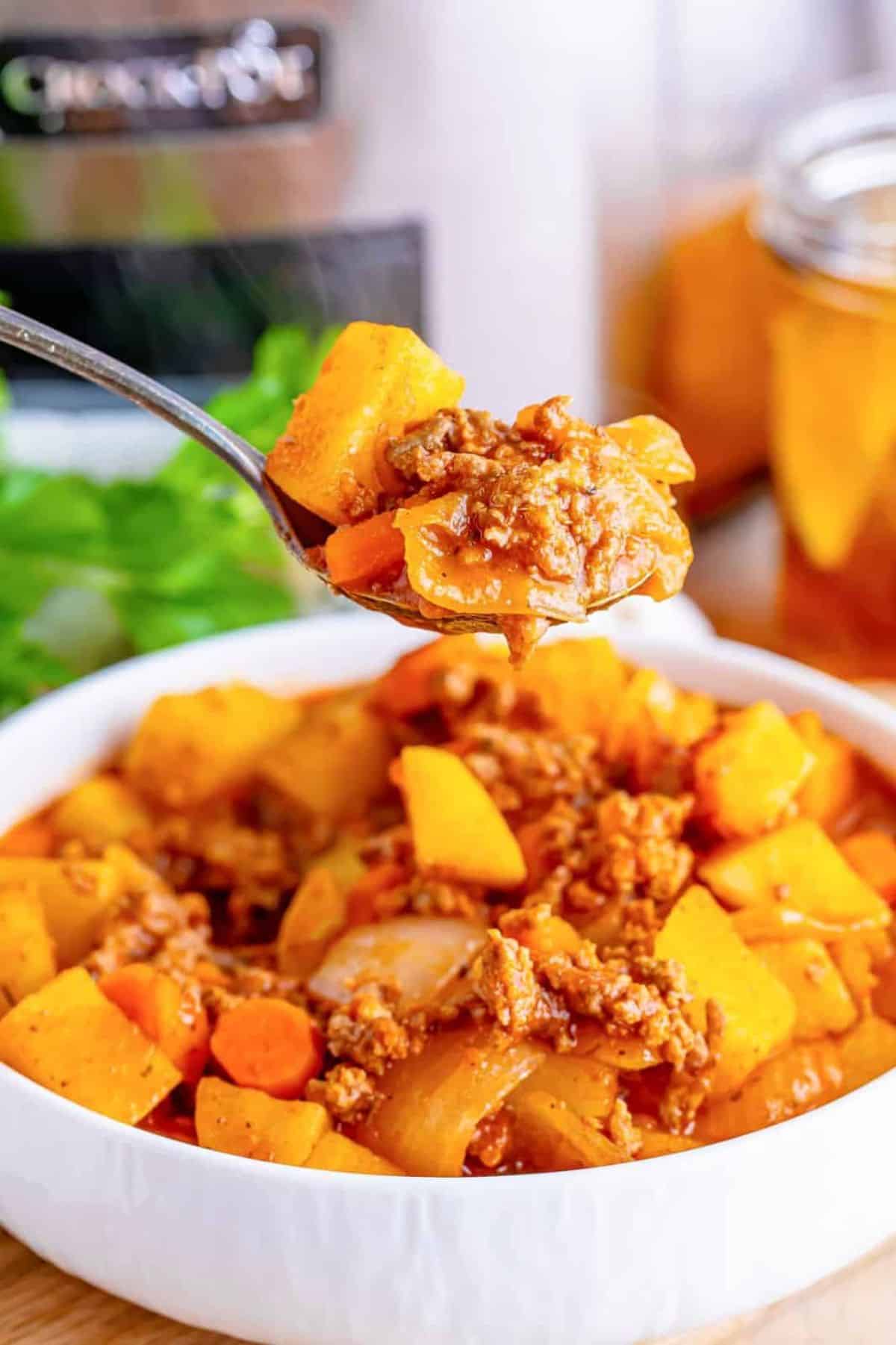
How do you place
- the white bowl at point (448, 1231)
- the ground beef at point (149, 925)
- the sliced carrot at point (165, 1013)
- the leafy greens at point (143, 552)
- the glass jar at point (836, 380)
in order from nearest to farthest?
the white bowl at point (448, 1231)
the sliced carrot at point (165, 1013)
the ground beef at point (149, 925)
the leafy greens at point (143, 552)
the glass jar at point (836, 380)

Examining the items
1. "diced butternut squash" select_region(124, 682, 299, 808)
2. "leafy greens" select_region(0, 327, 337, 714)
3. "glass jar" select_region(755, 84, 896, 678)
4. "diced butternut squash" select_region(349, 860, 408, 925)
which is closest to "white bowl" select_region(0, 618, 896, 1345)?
"diced butternut squash" select_region(349, 860, 408, 925)

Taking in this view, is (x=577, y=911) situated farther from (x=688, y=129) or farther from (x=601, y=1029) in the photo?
(x=688, y=129)

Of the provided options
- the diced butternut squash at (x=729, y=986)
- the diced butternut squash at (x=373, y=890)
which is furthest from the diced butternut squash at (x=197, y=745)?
the diced butternut squash at (x=729, y=986)

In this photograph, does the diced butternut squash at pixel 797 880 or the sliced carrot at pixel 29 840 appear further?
the sliced carrot at pixel 29 840

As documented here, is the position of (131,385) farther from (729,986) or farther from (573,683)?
(729,986)

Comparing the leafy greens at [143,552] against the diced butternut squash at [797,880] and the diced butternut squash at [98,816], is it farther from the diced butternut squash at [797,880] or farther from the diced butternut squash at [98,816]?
the diced butternut squash at [797,880]
